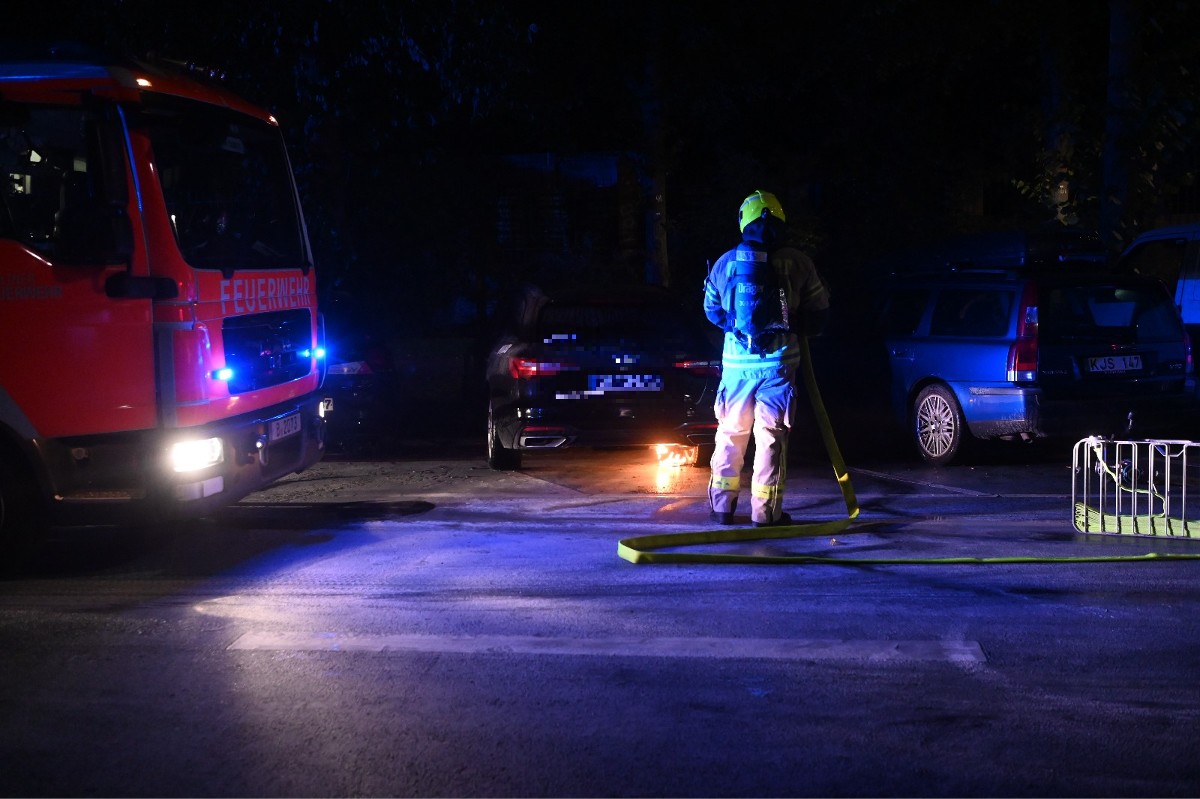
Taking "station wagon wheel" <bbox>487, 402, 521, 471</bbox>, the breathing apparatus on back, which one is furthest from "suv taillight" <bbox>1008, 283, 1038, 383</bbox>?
"station wagon wheel" <bbox>487, 402, 521, 471</bbox>

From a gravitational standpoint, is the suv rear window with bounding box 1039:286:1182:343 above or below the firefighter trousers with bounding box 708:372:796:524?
above

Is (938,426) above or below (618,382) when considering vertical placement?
below

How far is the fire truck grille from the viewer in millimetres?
7328

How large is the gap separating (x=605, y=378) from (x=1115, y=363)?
422 cm

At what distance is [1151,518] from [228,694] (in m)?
5.42

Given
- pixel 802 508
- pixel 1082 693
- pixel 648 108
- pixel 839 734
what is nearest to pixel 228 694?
pixel 839 734

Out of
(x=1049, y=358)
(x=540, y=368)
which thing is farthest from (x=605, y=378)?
(x=1049, y=358)

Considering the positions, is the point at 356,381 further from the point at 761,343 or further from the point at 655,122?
the point at 655,122

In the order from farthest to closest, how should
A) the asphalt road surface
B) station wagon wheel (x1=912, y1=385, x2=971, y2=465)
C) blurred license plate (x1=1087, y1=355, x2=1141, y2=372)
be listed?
station wagon wheel (x1=912, y1=385, x2=971, y2=465)
blurred license plate (x1=1087, y1=355, x2=1141, y2=372)
the asphalt road surface

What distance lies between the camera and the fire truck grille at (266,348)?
733 centimetres

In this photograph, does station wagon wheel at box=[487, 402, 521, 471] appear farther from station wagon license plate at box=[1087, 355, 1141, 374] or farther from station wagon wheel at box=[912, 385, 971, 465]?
station wagon license plate at box=[1087, 355, 1141, 374]

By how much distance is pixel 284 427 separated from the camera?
314 inches

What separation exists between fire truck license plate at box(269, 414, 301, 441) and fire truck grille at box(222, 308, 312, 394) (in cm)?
23

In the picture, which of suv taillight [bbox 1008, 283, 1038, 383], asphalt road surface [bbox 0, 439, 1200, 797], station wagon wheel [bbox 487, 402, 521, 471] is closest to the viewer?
asphalt road surface [bbox 0, 439, 1200, 797]
